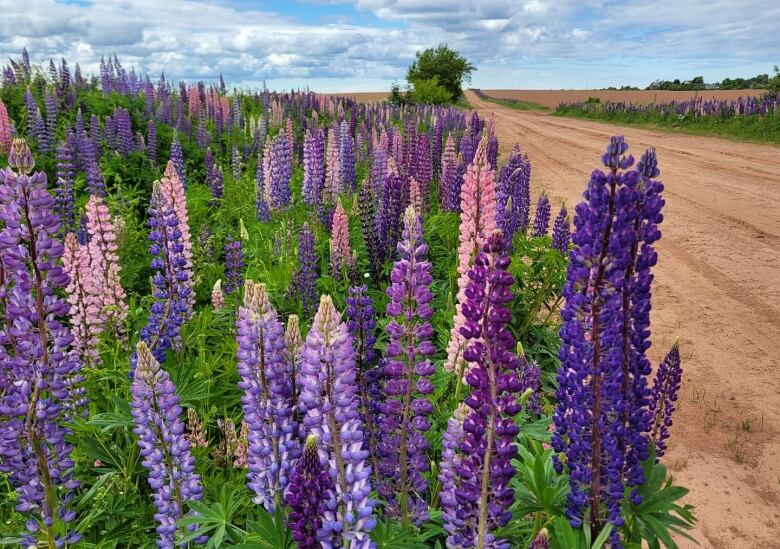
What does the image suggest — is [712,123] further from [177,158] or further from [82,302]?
[82,302]

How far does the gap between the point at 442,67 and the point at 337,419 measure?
167 feet

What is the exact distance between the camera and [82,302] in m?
4.18

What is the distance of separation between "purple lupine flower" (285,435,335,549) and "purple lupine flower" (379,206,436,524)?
0.72 m

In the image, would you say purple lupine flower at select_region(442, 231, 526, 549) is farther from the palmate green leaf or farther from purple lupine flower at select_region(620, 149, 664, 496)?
the palmate green leaf

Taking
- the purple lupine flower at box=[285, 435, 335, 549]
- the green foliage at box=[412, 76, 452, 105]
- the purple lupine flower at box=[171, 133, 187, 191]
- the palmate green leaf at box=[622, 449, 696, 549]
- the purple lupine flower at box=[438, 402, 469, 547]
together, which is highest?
the green foliage at box=[412, 76, 452, 105]

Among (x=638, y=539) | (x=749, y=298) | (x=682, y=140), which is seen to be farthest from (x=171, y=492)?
(x=682, y=140)

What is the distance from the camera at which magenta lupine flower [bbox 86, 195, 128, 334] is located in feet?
14.4

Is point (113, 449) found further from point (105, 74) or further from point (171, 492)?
point (105, 74)

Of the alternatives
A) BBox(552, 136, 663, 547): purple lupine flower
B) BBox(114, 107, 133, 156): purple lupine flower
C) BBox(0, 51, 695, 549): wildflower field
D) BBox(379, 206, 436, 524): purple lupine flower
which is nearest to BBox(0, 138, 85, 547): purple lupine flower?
BBox(0, 51, 695, 549): wildflower field

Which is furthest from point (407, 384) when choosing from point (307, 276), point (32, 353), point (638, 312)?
point (307, 276)

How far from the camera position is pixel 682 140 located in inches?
939

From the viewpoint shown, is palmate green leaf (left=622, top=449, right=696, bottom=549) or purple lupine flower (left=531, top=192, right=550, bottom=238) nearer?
palmate green leaf (left=622, top=449, right=696, bottom=549)

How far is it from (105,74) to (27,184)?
18.3m

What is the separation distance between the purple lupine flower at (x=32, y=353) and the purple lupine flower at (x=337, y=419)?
113 centimetres
